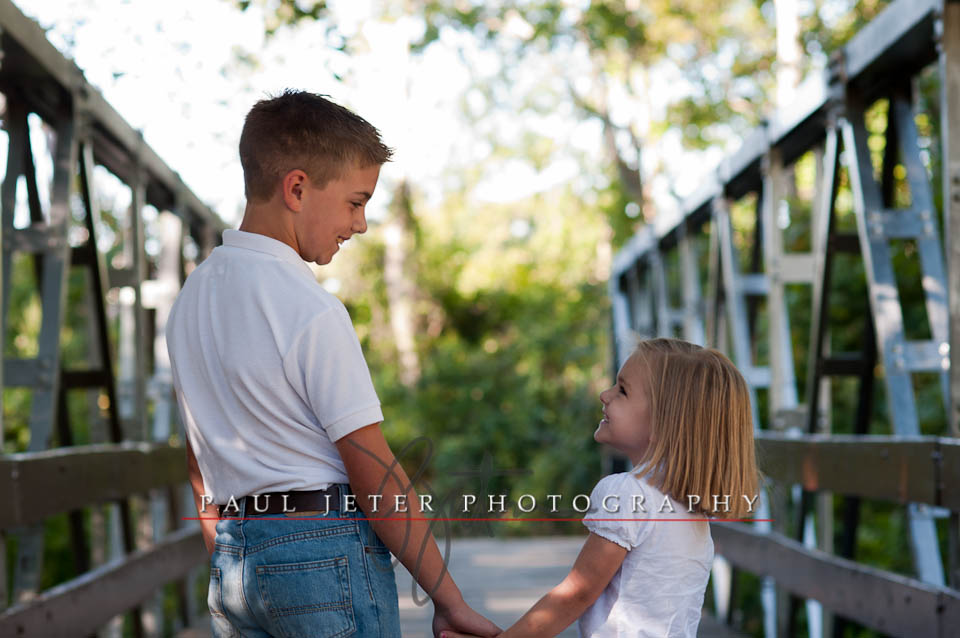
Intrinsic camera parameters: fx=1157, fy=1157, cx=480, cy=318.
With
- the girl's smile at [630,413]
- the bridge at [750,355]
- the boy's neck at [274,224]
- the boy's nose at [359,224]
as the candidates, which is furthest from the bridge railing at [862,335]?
the boy's neck at [274,224]

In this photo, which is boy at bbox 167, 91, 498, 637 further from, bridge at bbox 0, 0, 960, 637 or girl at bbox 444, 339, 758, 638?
bridge at bbox 0, 0, 960, 637

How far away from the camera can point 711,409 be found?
6.71ft

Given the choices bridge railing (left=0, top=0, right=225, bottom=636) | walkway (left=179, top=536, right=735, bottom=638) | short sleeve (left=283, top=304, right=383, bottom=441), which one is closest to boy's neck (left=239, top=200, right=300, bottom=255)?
short sleeve (left=283, top=304, right=383, bottom=441)

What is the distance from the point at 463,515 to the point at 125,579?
220 centimetres

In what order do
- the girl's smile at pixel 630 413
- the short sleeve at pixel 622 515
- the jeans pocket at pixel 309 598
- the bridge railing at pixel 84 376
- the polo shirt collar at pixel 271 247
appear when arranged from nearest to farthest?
the jeans pocket at pixel 309 598
the polo shirt collar at pixel 271 247
the short sleeve at pixel 622 515
the girl's smile at pixel 630 413
the bridge railing at pixel 84 376

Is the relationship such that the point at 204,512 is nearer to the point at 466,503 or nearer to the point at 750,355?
the point at 466,503

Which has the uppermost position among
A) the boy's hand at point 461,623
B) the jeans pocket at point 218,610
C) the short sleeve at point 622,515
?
the short sleeve at point 622,515

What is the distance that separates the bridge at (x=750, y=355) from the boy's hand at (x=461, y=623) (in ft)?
2.54

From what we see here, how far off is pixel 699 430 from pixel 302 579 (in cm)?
75

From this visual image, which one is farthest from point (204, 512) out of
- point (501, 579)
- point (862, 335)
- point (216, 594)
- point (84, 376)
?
point (501, 579)

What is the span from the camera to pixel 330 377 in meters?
1.70

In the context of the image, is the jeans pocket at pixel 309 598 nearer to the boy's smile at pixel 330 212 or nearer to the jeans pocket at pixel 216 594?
the jeans pocket at pixel 216 594

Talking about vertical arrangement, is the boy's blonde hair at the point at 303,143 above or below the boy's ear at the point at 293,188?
above

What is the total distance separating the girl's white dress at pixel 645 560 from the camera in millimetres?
1970
